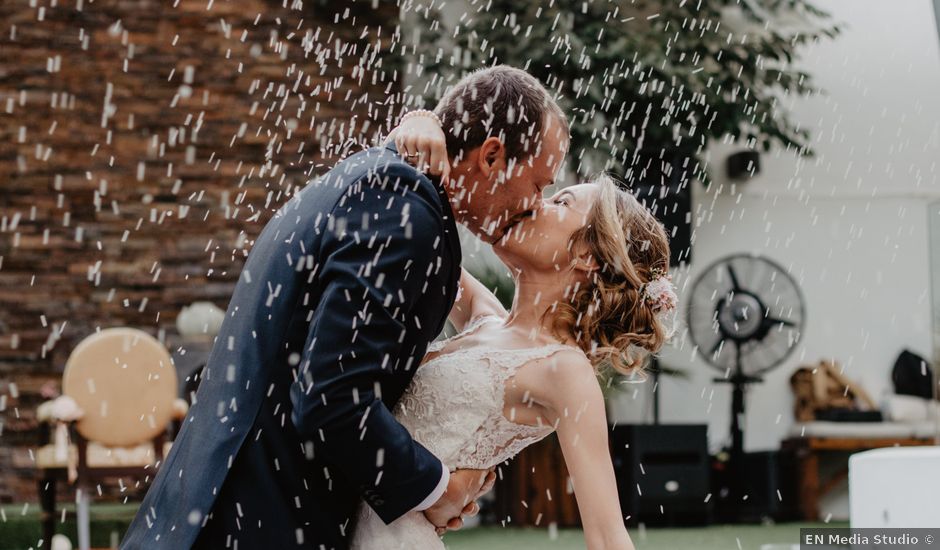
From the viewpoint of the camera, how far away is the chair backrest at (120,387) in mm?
5879

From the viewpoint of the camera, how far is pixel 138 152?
8055 millimetres

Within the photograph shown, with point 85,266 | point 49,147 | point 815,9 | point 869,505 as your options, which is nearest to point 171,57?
point 49,147

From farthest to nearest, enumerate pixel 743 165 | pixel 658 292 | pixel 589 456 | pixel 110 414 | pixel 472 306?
pixel 743 165 < pixel 110 414 < pixel 472 306 < pixel 658 292 < pixel 589 456

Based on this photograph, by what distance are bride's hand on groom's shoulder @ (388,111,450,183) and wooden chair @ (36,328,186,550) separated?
15.0 ft

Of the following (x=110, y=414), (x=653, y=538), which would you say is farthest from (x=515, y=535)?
(x=110, y=414)

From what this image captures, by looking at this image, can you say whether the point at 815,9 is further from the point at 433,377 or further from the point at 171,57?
the point at 433,377

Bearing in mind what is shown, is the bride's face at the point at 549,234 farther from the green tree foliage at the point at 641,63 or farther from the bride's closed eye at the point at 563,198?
the green tree foliage at the point at 641,63

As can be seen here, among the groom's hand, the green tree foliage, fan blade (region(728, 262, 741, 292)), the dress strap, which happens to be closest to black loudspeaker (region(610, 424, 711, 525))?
fan blade (region(728, 262, 741, 292))

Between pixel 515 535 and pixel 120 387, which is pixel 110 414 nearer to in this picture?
pixel 120 387

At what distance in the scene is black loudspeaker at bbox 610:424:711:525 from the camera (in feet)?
24.8

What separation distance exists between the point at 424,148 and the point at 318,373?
0.42 meters

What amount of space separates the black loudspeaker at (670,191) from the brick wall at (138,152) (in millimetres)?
2212

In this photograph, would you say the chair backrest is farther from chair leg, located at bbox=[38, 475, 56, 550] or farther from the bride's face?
the bride's face

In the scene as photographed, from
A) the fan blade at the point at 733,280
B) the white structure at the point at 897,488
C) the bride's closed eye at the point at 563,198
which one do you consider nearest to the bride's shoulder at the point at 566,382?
the bride's closed eye at the point at 563,198
